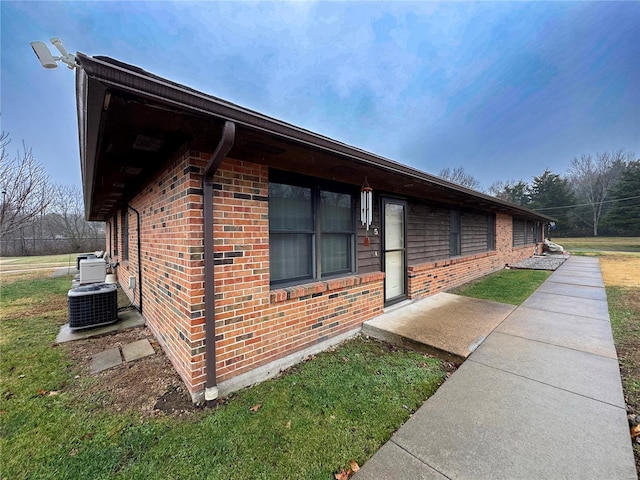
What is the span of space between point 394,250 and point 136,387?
4.10 metres

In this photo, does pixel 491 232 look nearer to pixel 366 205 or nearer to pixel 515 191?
pixel 366 205

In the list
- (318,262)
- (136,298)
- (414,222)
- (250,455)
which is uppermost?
(414,222)

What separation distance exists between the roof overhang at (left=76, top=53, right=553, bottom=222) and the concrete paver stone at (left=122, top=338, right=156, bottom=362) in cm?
228

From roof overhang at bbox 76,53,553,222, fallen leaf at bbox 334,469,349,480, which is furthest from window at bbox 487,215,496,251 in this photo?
fallen leaf at bbox 334,469,349,480

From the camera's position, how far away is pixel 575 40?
20.6 meters

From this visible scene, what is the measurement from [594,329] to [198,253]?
5.35 meters

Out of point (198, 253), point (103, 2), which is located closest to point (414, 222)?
point (198, 253)

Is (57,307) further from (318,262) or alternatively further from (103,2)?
(103,2)

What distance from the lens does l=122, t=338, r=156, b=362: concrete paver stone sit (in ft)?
10.7

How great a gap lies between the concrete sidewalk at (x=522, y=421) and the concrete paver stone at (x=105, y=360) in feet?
9.99

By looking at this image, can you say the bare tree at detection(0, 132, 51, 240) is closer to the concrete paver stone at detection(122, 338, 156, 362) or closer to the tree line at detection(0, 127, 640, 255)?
the tree line at detection(0, 127, 640, 255)

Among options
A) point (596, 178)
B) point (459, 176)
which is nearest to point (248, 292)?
point (459, 176)

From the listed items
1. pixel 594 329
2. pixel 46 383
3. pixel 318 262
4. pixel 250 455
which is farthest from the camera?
pixel 594 329

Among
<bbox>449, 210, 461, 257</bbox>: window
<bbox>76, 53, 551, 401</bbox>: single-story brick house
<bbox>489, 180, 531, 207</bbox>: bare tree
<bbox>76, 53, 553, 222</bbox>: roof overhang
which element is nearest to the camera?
<bbox>76, 53, 553, 222</bbox>: roof overhang
